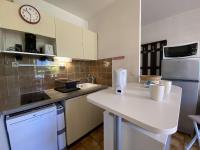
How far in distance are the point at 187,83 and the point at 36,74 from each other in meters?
2.42

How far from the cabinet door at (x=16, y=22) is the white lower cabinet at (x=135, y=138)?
1.34m

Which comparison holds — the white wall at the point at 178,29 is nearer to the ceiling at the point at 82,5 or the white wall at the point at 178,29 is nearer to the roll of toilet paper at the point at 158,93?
the ceiling at the point at 82,5

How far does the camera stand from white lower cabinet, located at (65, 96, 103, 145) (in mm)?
1397

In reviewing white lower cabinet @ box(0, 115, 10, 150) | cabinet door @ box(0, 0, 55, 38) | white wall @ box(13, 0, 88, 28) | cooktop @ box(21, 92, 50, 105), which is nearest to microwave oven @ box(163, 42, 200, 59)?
white wall @ box(13, 0, 88, 28)

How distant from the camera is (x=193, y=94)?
5.48 ft

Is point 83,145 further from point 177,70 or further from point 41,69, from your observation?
point 177,70

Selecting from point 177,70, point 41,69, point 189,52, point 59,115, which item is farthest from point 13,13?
point 189,52

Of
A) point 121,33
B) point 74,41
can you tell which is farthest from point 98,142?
point 121,33

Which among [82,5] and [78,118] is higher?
[82,5]

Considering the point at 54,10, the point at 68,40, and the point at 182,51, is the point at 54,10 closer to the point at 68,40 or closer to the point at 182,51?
the point at 68,40

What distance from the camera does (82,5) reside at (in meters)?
1.84

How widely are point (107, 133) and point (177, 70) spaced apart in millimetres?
1662

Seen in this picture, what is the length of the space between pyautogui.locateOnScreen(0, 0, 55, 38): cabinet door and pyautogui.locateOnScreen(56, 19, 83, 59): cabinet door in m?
0.15

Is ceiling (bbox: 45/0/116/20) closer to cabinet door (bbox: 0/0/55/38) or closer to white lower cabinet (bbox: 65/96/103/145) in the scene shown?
cabinet door (bbox: 0/0/55/38)
